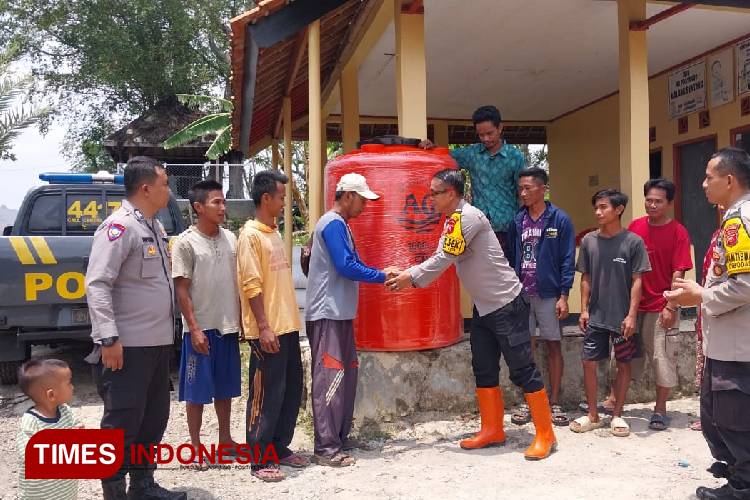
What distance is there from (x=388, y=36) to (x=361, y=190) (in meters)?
3.05

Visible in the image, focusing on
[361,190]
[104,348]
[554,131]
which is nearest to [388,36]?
[361,190]

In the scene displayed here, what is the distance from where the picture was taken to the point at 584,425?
4.23m

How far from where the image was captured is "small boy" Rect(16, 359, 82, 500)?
2463 millimetres

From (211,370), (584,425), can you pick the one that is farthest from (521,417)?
(211,370)

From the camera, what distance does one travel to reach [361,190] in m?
3.83

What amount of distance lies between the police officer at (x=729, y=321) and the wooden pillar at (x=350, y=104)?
525 cm

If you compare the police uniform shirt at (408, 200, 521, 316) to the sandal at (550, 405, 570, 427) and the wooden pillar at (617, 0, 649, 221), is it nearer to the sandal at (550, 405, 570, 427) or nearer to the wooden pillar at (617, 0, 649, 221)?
the sandal at (550, 405, 570, 427)

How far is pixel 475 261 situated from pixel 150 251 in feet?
6.31

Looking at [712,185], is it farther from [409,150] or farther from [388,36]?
[388,36]

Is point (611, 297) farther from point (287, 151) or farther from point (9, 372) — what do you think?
point (287, 151)

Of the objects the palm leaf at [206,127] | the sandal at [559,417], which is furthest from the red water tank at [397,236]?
the palm leaf at [206,127]

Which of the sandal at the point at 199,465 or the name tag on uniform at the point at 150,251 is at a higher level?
the name tag on uniform at the point at 150,251

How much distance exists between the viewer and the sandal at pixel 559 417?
4.39 metres

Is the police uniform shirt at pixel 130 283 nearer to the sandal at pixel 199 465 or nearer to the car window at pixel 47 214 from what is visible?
the sandal at pixel 199 465
